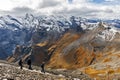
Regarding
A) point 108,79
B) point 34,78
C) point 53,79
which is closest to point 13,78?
point 34,78

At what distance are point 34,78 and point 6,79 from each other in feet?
24.6

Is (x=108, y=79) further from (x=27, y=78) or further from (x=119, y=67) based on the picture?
(x=27, y=78)

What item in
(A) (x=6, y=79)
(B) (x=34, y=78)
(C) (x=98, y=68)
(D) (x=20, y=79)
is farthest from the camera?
(C) (x=98, y=68)

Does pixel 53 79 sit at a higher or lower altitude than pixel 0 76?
lower

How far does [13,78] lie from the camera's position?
43.5m

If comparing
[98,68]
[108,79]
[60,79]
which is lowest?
[98,68]

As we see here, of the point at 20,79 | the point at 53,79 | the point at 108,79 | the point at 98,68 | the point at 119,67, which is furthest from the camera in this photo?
the point at 98,68

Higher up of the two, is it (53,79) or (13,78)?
(13,78)

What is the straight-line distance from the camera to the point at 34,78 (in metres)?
48.0

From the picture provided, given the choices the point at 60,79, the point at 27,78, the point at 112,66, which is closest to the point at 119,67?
the point at 112,66

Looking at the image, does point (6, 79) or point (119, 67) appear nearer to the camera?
point (6, 79)

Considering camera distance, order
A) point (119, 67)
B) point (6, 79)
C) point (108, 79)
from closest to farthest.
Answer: point (6, 79) → point (108, 79) → point (119, 67)

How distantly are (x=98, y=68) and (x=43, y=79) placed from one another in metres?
109

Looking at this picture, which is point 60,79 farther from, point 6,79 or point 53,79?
point 6,79
